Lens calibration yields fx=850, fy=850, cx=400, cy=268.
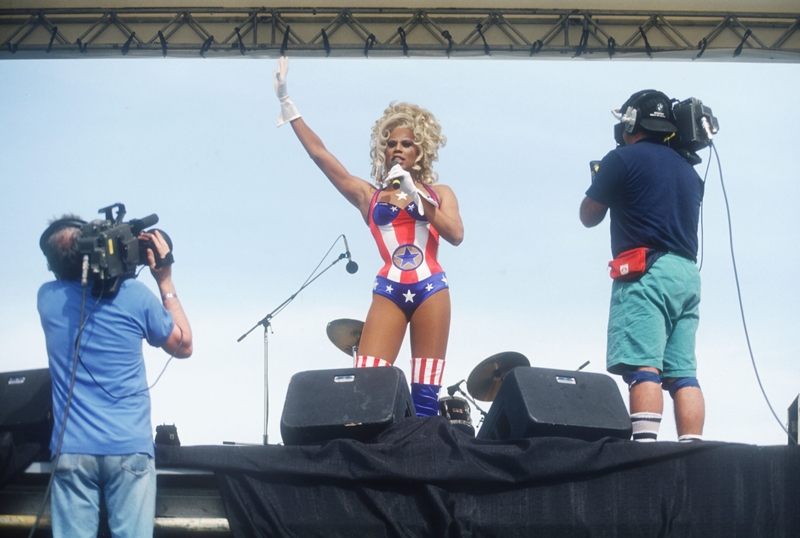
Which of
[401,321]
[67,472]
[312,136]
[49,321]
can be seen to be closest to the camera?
[67,472]

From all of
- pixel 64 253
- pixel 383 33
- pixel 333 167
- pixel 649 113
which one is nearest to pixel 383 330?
pixel 333 167

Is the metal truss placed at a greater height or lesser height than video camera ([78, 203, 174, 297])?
greater

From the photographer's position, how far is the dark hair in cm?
285

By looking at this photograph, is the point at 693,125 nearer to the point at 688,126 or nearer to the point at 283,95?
the point at 688,126

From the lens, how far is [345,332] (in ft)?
20.2

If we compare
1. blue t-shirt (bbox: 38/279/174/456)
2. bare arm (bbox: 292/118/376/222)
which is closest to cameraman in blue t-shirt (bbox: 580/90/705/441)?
bare arm (bbox: 292/118/376/222)

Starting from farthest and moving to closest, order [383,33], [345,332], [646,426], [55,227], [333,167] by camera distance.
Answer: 1. [345,332]
2. [383,33]
3. [333,167]
4. [646,426]
5. [55,227]

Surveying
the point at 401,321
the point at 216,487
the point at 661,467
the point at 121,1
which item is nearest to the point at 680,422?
the point at 661,467

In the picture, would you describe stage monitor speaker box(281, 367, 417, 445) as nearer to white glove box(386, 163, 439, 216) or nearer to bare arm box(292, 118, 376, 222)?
white glove box(386, 163, 439, 216)

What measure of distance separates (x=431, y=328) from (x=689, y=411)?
42.7 inches

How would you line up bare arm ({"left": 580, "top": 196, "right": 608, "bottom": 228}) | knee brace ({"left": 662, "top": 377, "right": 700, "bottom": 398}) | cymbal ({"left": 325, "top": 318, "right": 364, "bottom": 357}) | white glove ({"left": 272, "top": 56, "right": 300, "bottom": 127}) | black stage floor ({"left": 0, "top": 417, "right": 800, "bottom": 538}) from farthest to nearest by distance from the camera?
cymbal ({"left": 325, "top": 318, "right": 364, "bottom": 357}), white glove ({"left": 272, "top": 56, "right": 300, "bottom": 127}), bare arm ({"left": 580, "top": 196, "right": 608, "bottom": 228}), knee brace ({"left": 662, "top": 377, "right": 700, "bottom": 398}), black stage floor ({"left": 0, "top": 417, "right": 800, "bottom": 538})

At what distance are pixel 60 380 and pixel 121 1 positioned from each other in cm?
390

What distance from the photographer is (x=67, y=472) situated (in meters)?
2.63

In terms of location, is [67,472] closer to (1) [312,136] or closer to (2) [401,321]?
(2) [401,321]
